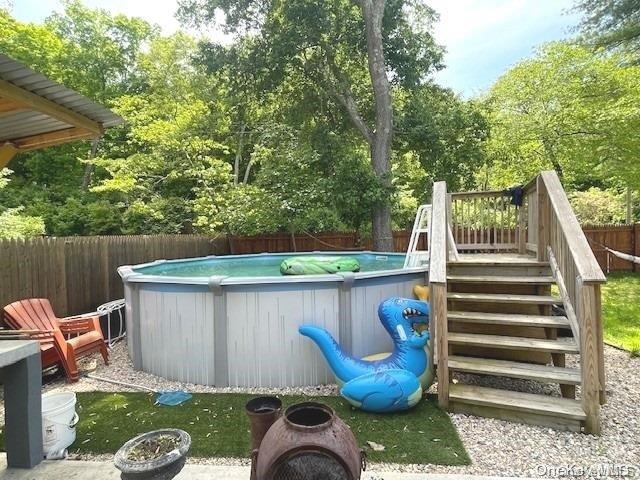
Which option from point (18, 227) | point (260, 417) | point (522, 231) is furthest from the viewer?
point (18, 227)

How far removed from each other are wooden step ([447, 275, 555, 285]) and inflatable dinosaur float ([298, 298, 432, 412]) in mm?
663

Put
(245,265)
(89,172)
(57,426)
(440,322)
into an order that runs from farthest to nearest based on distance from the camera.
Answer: (89,172), (245,265), (440,322), (57,426)

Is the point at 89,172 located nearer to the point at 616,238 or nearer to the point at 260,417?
the point at 260,417

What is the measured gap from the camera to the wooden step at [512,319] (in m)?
3.30

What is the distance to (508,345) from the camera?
3.21 meters

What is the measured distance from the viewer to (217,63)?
10164mm

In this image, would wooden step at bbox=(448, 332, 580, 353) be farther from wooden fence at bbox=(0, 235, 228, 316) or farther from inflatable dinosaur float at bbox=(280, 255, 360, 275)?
wooden fence at bbox=(0, 235, 228, 316)

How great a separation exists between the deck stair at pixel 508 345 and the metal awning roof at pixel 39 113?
138 inches

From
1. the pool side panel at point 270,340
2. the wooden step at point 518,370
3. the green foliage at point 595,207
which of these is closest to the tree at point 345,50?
the pool side panel at point 270,340

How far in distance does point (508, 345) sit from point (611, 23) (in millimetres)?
11269

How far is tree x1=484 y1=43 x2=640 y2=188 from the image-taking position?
384 inches

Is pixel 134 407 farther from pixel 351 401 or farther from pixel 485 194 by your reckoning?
pixel 485 194

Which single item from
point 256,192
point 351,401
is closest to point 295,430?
point 351,401

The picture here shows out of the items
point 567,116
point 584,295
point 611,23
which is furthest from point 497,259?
point 611,23
